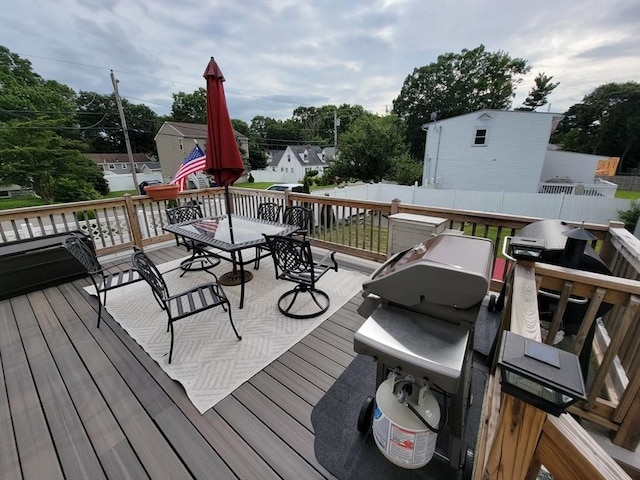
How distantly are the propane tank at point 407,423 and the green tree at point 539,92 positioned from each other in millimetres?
34335

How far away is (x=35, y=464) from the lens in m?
1.51

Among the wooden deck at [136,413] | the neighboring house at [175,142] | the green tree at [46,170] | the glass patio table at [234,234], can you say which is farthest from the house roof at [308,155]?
the wooden deck at [136,413]

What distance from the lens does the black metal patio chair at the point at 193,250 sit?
3.80 meters

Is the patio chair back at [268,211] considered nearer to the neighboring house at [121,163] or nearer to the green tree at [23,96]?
the green tree at [23,96]

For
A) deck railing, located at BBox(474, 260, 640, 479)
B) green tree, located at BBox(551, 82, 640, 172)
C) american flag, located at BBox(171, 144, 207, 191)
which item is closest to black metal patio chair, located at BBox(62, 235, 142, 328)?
american flag, located at BBox(171, 144, 207, 191)

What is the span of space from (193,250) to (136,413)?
2.48 meters

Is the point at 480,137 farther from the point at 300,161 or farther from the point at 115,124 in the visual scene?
the point at 115,124

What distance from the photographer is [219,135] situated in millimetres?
2785

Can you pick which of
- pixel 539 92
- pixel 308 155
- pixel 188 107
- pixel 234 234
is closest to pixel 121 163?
pixel 188 107

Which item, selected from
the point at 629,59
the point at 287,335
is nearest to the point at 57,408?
the point at 287,335

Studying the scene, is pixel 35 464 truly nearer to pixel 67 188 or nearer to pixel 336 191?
pixel 336 191

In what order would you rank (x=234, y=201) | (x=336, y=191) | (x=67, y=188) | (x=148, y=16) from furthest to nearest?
→ (x=67, y=188)
(x=336, y=191)
(x=234, y=201)
(x=148, y=16)

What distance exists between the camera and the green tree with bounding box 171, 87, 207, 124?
33.0 m

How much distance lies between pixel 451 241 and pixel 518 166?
15701mm
